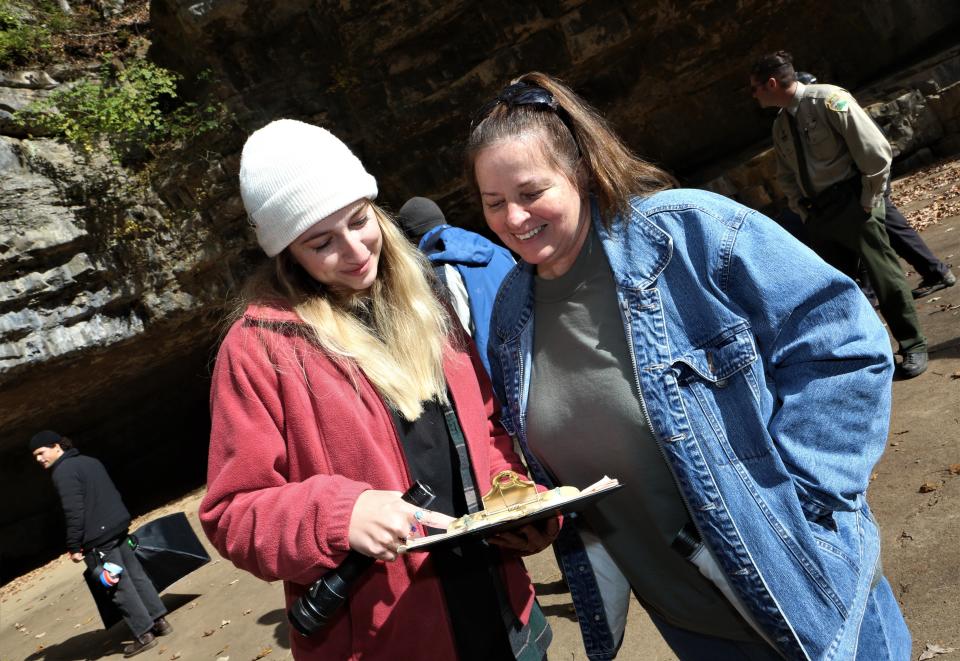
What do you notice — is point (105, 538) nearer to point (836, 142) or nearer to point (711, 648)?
point (711, 648)

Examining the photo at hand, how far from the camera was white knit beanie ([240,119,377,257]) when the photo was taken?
2264mm

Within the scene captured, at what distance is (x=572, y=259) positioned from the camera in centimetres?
215

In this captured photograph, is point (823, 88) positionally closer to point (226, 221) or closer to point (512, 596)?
point (512, 596)

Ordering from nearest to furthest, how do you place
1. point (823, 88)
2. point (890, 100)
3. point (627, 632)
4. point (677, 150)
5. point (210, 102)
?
point (627, 632) → point (823, 88) → point (210, 102) → point (890, 100) → point (677, 150)

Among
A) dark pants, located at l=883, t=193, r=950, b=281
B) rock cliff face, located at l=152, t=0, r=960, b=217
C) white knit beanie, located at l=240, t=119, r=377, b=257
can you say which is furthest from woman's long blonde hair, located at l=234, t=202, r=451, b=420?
rock cliff face, located at l=152, t=0, r=960, b=217

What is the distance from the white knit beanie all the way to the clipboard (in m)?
0.96

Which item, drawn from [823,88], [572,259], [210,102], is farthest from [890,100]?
[572,259]

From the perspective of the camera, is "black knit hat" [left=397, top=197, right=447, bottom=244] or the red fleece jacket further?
"black knit hat" [left=397, top=197, right=447, bottom=244]

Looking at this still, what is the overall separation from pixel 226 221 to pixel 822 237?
8.61 m

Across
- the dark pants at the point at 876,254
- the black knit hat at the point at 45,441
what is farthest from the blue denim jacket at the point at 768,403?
the black knit hat at the point at 45,441

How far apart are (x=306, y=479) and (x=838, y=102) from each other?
5.25 meters

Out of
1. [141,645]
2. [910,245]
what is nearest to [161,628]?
[141,645]

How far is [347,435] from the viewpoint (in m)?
2.15

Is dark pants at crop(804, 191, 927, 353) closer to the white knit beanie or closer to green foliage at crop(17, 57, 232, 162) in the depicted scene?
the white knit beanie
